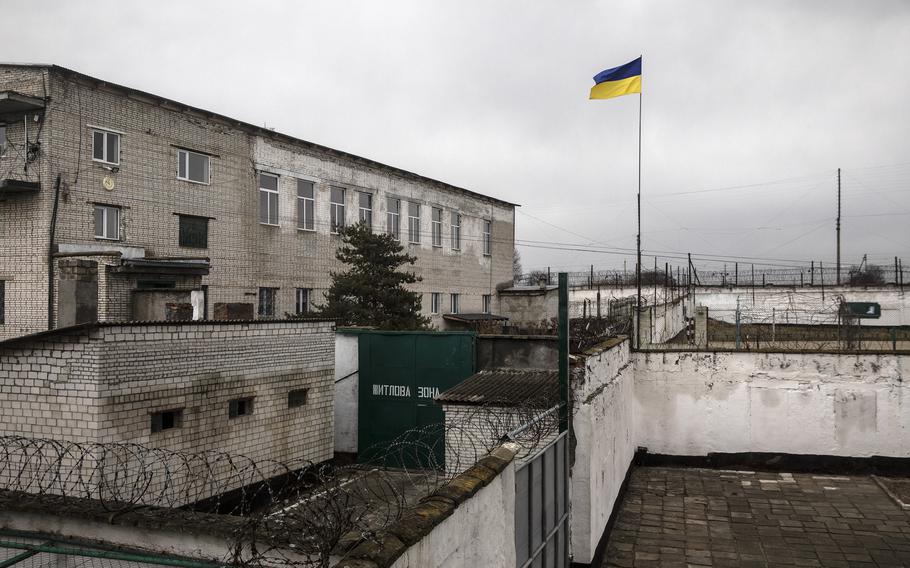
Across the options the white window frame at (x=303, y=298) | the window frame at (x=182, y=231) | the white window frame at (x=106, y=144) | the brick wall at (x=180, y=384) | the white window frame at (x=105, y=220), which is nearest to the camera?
the brick wall at (x=180, y=384)

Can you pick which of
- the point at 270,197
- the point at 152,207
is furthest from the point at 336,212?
the point at 152,207

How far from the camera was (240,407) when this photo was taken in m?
13.0

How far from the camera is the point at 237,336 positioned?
1288 centimetres

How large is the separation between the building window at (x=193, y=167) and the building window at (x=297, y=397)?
34.5 ft

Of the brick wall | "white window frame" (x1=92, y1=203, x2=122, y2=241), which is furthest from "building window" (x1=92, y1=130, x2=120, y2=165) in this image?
the brick wall

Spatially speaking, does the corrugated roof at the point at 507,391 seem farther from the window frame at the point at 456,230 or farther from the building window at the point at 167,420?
the window frame at the point at 456,230

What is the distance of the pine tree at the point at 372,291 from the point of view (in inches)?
907

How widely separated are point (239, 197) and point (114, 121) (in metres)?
5.04

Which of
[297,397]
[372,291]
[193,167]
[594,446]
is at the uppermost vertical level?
[193,167]

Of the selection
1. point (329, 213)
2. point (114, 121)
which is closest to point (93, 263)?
point (114, 121)

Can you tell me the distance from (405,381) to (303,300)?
11.6m

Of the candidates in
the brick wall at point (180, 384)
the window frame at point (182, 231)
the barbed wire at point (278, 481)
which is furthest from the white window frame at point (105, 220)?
the barbed wire at point (278, 481)

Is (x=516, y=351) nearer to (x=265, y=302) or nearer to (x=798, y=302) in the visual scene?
(x=265, y=302)

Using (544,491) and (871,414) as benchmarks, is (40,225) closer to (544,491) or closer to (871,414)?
(544,491)
